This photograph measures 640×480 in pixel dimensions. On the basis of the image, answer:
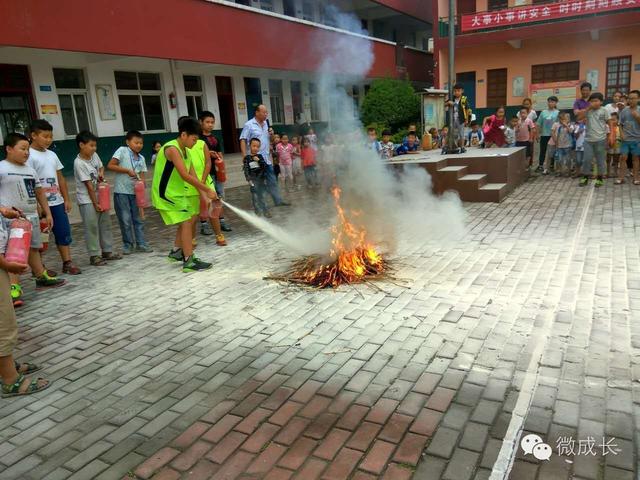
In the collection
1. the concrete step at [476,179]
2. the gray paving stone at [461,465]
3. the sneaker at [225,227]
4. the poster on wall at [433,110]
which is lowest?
the gray paving stone at [461,465]

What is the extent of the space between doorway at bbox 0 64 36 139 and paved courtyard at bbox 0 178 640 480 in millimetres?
8297

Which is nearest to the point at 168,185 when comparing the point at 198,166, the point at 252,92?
the point at 198,166

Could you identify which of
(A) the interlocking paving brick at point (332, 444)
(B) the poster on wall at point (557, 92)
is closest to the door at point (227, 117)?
(B) the poster on wall at point (557, 92)

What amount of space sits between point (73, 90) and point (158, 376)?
1234cm

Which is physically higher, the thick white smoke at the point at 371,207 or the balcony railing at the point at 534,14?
the balcony railing at the point at 534,14

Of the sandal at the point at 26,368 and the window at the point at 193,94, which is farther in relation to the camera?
the window at the point at 193,94

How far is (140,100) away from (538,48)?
1813cm

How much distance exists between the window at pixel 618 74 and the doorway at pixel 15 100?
2235cm

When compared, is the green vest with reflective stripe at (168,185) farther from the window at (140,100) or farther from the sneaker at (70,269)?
the window at (140,100)

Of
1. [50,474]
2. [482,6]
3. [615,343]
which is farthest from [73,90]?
[482,6]

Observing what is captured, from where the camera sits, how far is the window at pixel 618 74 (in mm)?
20828

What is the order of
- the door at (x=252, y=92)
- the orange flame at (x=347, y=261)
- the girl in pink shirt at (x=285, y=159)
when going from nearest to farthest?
the orange flame at (x=347, y=261), the girl in pink shirt at (x=285, y=159), the door at (x=252, y=92)

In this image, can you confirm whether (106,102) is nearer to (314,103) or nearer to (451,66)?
(314,103)

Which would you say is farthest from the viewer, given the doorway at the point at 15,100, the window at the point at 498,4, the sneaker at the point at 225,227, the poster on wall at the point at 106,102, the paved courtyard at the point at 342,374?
the window at the point at 498,4
